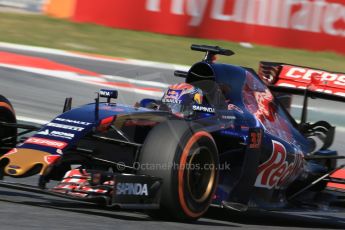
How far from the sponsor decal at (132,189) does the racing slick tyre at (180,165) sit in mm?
145

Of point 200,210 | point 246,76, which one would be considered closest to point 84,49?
point 246,76

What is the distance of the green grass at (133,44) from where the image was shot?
1542 centimetres

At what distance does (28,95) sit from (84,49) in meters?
4.05

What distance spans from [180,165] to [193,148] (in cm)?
18

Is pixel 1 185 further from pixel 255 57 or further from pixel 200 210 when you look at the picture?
pixel 255 57

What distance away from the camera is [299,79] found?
789cm

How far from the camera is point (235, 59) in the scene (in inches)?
620

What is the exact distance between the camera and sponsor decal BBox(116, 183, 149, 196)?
5215 millimetres

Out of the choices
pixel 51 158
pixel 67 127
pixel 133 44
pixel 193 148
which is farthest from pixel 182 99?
pixel 133 44

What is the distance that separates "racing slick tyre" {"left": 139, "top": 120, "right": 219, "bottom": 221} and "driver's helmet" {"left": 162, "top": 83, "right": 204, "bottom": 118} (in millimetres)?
707

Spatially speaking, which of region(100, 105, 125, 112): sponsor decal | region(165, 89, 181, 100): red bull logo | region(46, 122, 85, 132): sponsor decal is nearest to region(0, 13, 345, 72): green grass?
region(165, 89, 181, 100): red bull logo

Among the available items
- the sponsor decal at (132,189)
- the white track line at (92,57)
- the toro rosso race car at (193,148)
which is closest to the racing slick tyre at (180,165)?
the toro rosso race car at (193,148)

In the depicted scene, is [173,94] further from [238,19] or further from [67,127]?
[238,19]

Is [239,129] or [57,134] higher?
[239,129]
